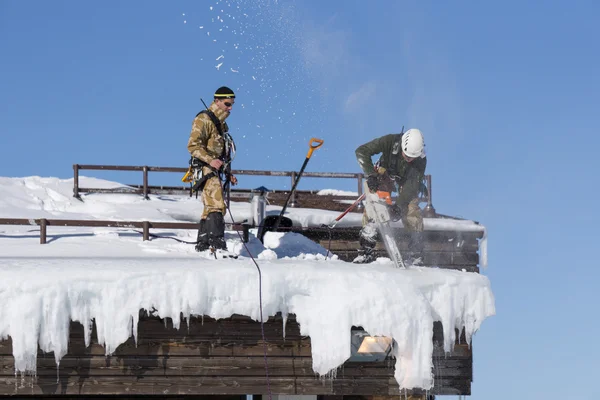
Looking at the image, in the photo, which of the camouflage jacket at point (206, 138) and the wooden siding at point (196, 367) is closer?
the wooden siding at point (196, 367)

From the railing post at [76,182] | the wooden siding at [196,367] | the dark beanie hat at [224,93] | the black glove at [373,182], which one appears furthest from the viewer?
the railing post at [76,182]

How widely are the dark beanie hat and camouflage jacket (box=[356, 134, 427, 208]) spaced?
179 cm

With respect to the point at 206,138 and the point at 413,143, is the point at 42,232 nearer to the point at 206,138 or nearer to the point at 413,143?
the point at 206,138

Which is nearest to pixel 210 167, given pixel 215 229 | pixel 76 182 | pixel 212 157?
→ pixel 212 157

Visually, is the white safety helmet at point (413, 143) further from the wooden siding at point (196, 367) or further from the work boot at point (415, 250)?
the wooden siding at point (196, 367)

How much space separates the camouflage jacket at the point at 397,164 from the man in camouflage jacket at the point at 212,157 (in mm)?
1785

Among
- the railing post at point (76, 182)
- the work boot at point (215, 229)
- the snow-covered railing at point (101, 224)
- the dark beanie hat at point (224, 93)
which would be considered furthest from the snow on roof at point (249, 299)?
the railing post at point (76, 182)

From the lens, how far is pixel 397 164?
1061cm

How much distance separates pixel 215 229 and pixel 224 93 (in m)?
1.66

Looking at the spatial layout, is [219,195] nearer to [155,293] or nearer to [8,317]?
[155,293]

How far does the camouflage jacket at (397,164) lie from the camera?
10.5 m

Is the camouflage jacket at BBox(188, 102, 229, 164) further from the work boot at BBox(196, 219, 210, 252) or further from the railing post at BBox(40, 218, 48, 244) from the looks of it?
the railing post at BBox(40, 218, 48, 244)

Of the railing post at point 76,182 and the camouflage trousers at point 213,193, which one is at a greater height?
the railing post at point 76,182

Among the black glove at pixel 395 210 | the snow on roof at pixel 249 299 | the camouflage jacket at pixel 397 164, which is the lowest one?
the snow on roof at pixel 249 299
